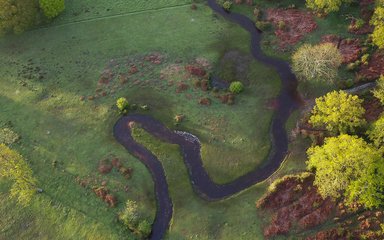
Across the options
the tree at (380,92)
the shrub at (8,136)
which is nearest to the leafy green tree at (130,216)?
the shrub at (8,136)

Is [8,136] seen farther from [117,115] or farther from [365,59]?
[365,59]

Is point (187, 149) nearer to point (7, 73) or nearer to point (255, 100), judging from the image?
point (255, 100)

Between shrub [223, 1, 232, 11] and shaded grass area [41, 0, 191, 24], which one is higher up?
shrub [223, 1, 232, 11]

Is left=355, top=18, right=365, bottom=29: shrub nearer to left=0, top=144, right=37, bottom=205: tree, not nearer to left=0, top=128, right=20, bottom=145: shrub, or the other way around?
left=0, top=144, right=37, bottom=205: tree

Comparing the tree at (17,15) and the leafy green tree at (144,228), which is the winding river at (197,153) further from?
Answer: the tree at (17,15)

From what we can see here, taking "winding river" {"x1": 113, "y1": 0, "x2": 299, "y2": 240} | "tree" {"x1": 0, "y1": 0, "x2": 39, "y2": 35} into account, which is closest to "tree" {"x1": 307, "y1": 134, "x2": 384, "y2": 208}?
"winding river" {"x1": 113, "y1": 0, "x2": 299, "y2": 240}

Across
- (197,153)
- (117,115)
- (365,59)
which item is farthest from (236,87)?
(365,59)

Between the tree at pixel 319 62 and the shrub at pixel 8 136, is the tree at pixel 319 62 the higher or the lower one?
the higher one
